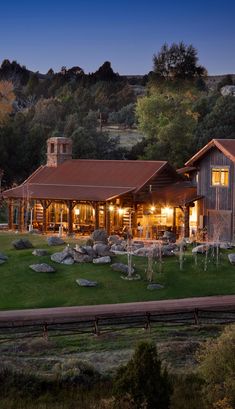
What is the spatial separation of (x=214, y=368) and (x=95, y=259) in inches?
683

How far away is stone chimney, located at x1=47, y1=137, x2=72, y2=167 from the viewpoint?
52.3 m

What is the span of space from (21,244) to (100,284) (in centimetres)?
790

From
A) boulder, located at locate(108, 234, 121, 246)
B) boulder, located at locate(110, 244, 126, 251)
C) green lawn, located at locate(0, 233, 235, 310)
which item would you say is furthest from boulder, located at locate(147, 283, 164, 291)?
boulder, located at locate(108, 234, 121, 246)

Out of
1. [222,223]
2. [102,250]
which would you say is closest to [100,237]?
[102,250]

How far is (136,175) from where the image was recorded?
1908 inches

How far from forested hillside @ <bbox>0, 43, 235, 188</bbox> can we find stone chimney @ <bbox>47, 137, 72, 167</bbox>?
15844 mm

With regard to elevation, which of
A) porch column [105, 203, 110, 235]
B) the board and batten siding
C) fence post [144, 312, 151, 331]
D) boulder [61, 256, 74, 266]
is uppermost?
the board and batten siding

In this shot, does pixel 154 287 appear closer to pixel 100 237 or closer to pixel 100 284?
pixel 100 284

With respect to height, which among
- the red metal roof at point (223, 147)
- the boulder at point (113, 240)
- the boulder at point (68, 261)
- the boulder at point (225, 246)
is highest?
the red metal roof at point (223, 147)

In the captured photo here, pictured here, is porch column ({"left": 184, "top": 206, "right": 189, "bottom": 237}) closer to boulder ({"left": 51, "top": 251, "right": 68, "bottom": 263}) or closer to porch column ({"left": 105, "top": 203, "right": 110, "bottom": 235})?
porch column ({"left": 105, "top": 203, "right": 110, "bottom": 235})

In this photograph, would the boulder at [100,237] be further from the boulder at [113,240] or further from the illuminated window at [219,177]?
the illuminated window at [219,177]

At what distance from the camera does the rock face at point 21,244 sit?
129 ft

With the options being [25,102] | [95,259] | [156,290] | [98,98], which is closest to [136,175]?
[95,259]

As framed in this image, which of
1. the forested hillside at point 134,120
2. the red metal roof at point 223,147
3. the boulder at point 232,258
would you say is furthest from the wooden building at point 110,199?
the forested hillside at point 134,120
